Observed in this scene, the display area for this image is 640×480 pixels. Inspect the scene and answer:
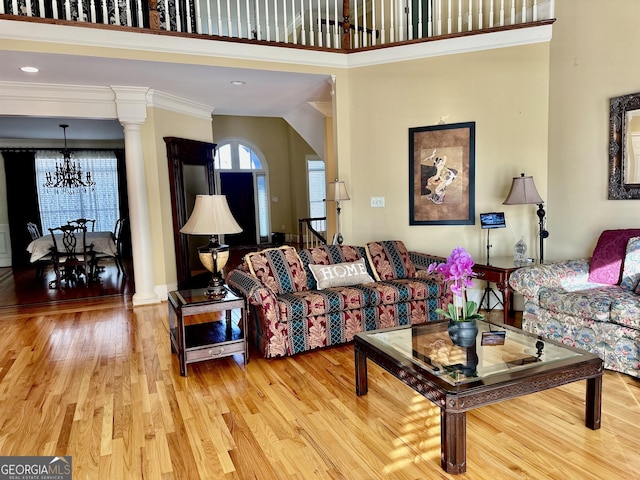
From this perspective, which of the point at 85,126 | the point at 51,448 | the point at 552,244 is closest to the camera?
the point at 51,448

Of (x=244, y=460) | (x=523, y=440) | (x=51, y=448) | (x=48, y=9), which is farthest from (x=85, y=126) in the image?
(x=523, y=440)

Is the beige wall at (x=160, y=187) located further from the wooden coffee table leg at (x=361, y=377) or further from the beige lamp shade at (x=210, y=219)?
the wooden coffee table leg at (x=361, y=377)

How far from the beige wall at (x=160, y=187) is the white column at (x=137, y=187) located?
9 centimetres

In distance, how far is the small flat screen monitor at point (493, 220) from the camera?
14.5 feet

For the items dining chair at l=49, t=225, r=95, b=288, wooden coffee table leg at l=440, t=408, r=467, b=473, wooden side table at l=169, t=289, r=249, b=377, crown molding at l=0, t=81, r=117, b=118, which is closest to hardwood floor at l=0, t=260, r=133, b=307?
dining chair at l=49, t=225, r=95, b=288

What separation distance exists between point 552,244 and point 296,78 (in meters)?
3.39

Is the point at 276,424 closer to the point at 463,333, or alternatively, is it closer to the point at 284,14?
the point at 463,333

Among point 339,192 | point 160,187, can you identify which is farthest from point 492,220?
point 160,187

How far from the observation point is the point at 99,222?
31.7 ft

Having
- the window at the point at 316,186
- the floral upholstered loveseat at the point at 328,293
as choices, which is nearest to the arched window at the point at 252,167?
the window at the point at 316,186

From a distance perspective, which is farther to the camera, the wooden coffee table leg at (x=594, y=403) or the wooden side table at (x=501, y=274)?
the wooden side table at (x=501, y=274)

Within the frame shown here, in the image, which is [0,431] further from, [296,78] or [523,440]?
[296,78]

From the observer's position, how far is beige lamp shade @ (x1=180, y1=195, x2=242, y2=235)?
332cm

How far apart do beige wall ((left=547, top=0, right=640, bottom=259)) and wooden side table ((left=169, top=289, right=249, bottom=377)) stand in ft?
10.9
